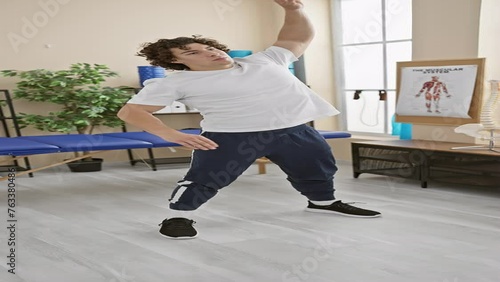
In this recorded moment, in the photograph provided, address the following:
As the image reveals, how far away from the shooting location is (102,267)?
3188 mm

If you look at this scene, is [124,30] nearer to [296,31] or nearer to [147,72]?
[147,72]

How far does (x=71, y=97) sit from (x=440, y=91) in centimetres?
341

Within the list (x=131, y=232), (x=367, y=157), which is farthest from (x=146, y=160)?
(x=131, y=232)

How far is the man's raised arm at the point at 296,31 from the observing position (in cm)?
400

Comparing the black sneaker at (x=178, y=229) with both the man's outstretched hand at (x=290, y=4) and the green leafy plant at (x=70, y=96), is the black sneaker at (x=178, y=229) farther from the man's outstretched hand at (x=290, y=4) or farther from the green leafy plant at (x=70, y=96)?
the green leafy plant at (x=70, y=96)

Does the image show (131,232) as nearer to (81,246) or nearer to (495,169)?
(81,246)

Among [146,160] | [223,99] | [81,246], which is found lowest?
Answer: [146,160]

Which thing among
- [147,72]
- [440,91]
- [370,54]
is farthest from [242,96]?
[370,54]

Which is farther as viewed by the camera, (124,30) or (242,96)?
(124,30)

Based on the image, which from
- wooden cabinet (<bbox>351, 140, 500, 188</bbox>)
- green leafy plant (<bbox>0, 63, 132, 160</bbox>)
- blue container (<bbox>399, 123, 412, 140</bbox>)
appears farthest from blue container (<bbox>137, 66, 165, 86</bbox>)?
blue container (<bbox>399, 123, 412, 140</bbox>)

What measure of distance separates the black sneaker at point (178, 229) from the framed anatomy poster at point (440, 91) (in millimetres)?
2607

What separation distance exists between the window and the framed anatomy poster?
1.09m

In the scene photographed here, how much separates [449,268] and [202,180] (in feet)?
4.35

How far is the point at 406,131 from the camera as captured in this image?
6.59 metres
